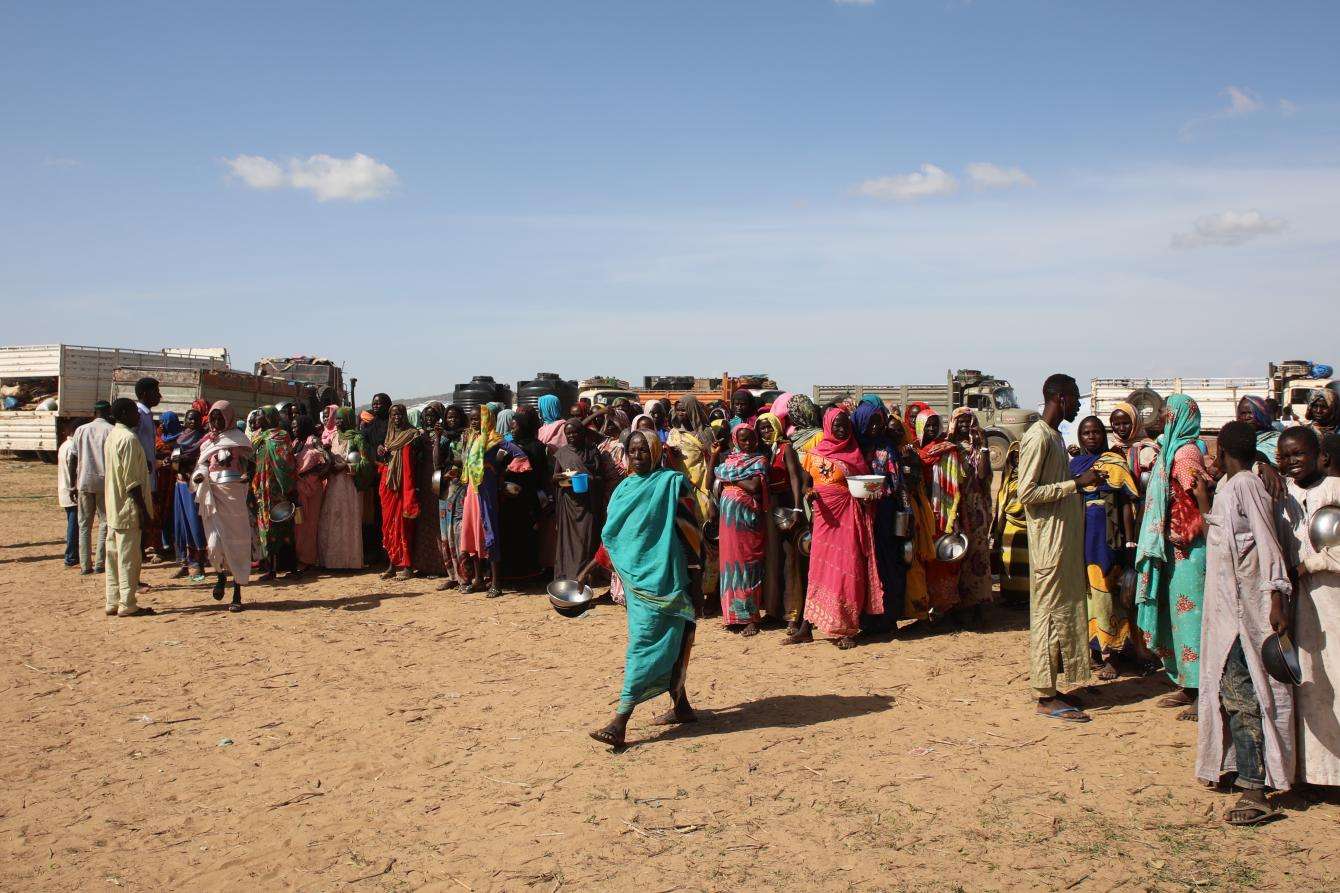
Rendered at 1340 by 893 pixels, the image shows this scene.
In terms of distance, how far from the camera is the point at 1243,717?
4.57 m

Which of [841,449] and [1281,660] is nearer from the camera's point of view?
[1281,660]

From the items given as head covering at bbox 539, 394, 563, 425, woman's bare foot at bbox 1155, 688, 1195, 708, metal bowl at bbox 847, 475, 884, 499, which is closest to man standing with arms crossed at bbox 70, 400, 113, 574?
head covering at bbox 539, 394, 563, 425

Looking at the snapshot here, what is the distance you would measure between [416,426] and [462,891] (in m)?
7.96

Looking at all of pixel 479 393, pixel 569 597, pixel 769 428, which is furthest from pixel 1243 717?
pixel 479 393

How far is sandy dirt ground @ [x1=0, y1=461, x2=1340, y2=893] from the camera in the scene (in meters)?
4.27

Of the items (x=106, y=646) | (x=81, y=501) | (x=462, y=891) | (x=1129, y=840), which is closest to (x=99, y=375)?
(x=81, y=501)

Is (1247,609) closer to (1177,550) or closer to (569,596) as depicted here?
(1177,550)

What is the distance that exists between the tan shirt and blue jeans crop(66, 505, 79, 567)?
3555mm

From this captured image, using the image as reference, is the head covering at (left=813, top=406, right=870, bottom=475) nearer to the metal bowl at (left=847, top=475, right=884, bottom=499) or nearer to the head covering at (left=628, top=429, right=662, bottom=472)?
the metal bowl at (left=847, top=475, right=884, bottom=499)

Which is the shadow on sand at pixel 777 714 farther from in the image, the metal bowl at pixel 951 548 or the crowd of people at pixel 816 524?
the metal bowl at pixel 951 548

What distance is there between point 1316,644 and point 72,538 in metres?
12.9

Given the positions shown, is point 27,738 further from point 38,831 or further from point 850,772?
point 850,772

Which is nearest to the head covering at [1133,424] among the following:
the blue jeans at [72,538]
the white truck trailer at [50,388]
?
the blue jeans at [72,538]

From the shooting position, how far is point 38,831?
4.81 m
